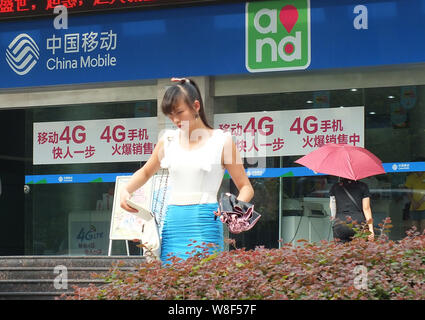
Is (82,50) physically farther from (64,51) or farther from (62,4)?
(62,4)

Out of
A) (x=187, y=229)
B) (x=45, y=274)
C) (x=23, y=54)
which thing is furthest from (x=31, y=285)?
(x=23, y=54)

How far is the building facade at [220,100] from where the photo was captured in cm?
1122

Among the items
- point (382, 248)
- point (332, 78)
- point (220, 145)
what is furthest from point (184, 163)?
point (332, 78)

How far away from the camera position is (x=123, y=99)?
12680mm

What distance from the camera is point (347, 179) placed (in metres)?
9.37

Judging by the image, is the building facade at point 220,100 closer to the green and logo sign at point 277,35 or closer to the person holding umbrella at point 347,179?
the green and logo sign at point 277,35

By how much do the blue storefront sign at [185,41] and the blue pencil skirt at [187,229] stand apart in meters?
7.13

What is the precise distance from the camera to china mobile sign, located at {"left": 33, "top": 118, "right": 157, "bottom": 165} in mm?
12523

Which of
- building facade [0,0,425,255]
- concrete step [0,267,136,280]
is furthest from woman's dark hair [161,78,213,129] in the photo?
building facade [0,0,425,255]

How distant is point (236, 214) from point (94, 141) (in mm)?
8810

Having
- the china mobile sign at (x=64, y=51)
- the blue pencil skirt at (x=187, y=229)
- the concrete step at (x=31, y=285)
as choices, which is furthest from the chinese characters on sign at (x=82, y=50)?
the blue pencil skirt at (x=187, y=229)
